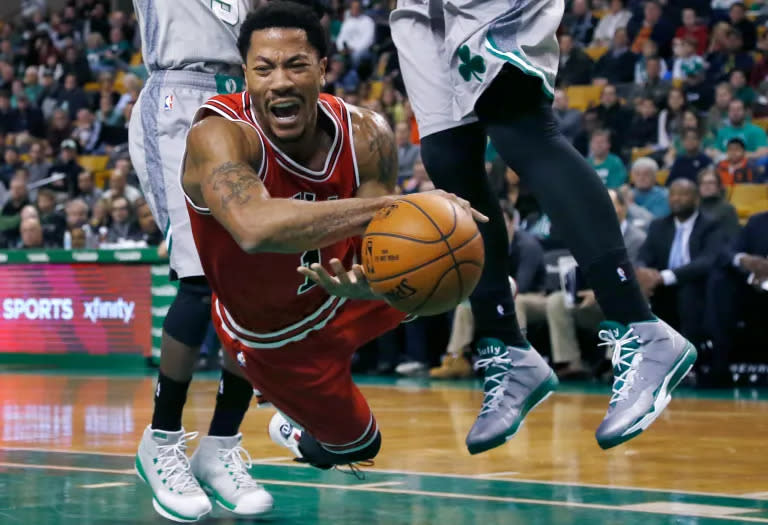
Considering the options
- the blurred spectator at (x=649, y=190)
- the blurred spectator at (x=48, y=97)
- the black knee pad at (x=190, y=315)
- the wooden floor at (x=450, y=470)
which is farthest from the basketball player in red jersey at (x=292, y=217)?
the blurred spectator at (x=48, y=97)

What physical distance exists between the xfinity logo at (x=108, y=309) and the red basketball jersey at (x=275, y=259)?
7855 mm

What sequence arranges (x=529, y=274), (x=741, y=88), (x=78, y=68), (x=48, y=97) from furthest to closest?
(x=78, y=68) < (x=48, y=97) < (x=741, y=88) < (x=529, y=274)

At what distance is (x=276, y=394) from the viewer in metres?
4.19

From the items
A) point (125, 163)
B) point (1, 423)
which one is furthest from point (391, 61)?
point (1, 423)

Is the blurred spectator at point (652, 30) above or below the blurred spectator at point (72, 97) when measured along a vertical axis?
above

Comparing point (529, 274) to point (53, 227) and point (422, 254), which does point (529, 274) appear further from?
point (422, 254)

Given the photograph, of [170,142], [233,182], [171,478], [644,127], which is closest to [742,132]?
[644,127]

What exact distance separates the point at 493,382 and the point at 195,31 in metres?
1.76

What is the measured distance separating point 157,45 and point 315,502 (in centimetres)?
177

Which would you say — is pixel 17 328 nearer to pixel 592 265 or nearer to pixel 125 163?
pixel 125 163

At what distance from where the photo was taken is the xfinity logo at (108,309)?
11.8m

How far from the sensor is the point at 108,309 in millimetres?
11914

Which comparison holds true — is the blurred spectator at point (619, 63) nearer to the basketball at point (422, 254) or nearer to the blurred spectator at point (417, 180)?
the blurred spectator at point (417, 180)

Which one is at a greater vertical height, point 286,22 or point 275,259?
point 286,22
